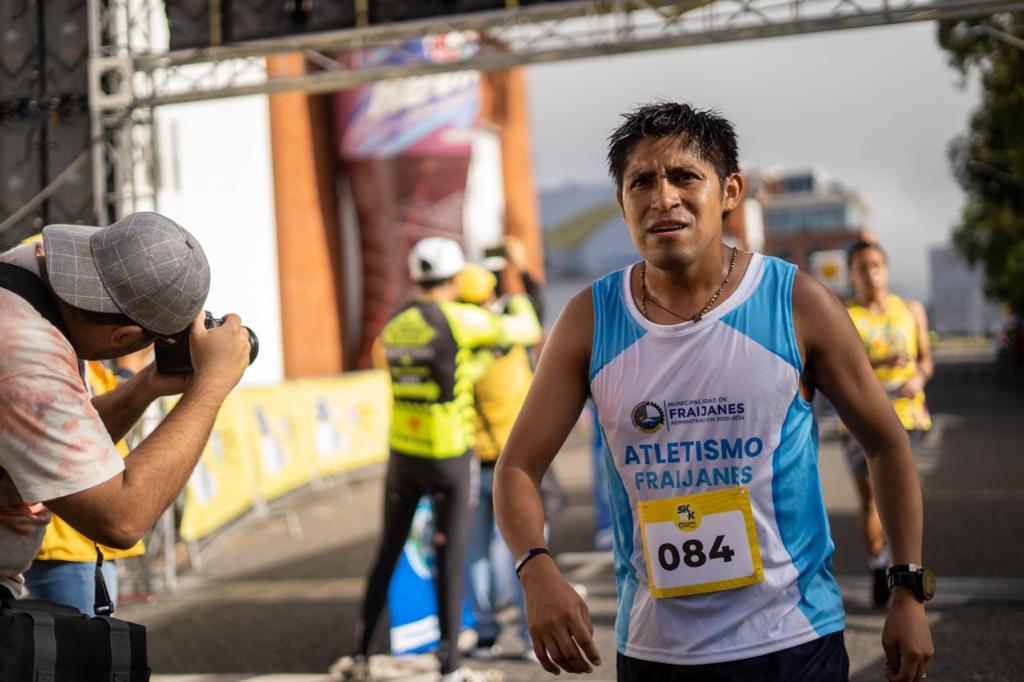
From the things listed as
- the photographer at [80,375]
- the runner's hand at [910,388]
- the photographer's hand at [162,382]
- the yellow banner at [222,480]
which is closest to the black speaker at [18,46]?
the yellow banner at [222,480]

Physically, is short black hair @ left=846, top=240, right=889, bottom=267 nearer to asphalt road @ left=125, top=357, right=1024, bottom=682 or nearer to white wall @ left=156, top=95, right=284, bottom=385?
asphalt road @ left=125, top=357, right=1024, bottom=682

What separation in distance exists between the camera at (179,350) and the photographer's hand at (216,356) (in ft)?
0.12

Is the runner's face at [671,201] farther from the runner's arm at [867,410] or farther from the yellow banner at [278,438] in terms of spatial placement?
the yellow banner at [278,438]

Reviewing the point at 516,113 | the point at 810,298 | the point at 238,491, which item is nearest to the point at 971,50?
the point at 516,113

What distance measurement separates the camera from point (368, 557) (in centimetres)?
980

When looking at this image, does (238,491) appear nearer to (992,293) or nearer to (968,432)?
(968,432)

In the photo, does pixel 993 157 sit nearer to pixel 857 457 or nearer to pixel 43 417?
pixel 857 457

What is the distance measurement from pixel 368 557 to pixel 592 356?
7.44 metres

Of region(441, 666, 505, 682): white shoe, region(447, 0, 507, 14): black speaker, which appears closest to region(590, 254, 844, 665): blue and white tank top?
region(441, 666, 505, 682): white shoe

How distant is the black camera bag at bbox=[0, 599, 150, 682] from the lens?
226 cm

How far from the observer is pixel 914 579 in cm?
254

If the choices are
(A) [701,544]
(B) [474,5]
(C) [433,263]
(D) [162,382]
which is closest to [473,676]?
(C) [433,263]

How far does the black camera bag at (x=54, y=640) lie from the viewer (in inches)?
89.1

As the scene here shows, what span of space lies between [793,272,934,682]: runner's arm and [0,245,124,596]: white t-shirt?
150 cm
